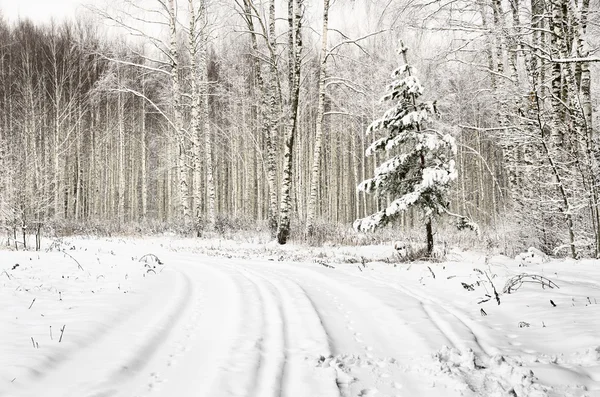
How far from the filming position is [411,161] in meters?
7.71

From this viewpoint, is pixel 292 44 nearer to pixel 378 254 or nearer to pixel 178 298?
pixel 378 254

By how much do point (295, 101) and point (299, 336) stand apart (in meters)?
10.3

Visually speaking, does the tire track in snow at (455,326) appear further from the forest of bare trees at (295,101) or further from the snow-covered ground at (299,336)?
the forest of bare trees at (295,101)

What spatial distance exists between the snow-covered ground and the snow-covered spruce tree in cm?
218

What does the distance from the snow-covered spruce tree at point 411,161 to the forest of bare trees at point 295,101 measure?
1.80ft

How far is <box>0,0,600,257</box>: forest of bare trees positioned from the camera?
7125 millimetres

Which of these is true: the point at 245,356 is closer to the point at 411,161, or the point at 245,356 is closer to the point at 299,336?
the point at 299,336

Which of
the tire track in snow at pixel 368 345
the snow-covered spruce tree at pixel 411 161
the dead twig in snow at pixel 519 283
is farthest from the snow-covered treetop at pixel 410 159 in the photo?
the tire track in snow at pixel 368 345

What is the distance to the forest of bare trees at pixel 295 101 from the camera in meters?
7.12

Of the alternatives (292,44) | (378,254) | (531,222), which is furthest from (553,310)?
(292,44)

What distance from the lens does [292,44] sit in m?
13.6

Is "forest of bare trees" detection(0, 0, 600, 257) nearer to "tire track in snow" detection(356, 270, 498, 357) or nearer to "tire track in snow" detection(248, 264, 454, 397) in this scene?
"tire track in snow" detection(356, 270, 498, 357)

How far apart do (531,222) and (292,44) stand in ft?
31.3

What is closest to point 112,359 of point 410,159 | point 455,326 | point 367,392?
point 367,392
